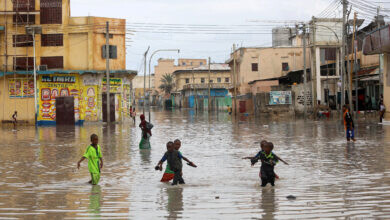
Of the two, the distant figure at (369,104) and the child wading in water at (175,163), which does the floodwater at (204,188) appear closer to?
the child wading in water at (175,163)

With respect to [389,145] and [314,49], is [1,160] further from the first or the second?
[314,49]

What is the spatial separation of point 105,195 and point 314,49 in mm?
43411

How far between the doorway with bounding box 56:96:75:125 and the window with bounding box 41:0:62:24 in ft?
20.1

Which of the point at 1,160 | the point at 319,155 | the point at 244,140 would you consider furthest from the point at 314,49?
the point at 1,160

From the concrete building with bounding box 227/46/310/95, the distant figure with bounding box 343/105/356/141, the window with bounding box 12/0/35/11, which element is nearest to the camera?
the distant figure with bounding box 343/105/356/141

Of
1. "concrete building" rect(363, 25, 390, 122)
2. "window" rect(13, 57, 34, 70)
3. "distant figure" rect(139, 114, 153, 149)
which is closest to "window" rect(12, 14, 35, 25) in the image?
"window" rect(13, 57, 34, 70)

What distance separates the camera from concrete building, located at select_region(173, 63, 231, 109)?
103500mm

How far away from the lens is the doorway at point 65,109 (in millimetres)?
44934

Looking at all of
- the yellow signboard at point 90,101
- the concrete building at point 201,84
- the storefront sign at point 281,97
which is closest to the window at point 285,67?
the storefront sign at point 281,97

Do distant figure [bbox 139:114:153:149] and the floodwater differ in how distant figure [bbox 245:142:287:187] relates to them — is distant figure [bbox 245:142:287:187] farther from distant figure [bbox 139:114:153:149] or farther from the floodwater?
distant figure [bbox 139:114:153:149]

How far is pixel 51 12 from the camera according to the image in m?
44.5

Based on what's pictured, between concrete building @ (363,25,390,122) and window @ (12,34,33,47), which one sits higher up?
window @ (12,34,33,47)

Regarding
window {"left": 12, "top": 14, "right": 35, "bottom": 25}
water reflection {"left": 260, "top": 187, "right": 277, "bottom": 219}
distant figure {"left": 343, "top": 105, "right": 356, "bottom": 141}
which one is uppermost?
window {"left": 12, "top": 14, "right": 35, "bottom": 25}

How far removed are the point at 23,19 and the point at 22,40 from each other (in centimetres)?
166
